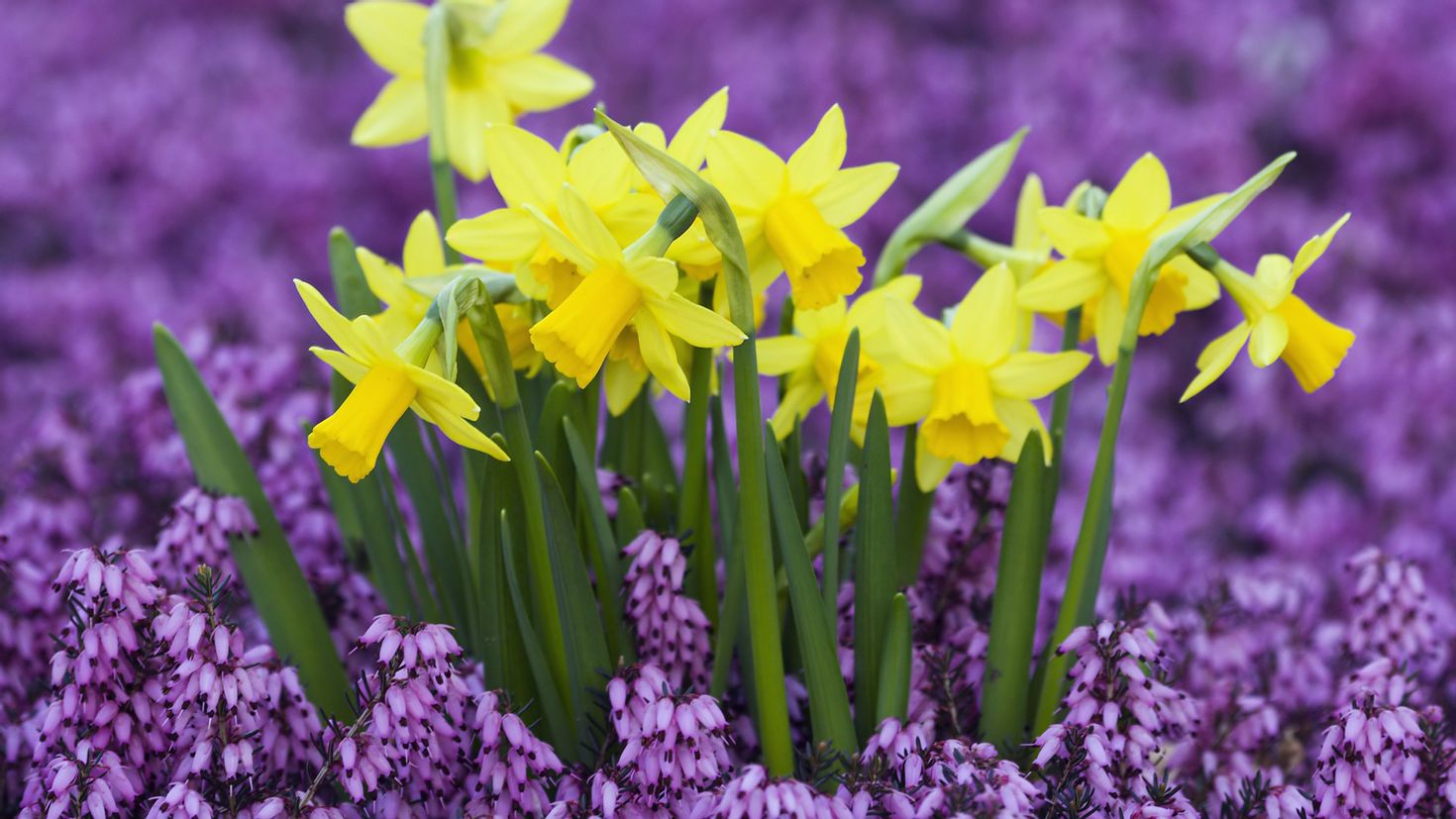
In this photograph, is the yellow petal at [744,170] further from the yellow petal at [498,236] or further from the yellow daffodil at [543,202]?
the yellow petal at [498,236]

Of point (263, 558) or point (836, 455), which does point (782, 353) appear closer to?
point (836, 455)

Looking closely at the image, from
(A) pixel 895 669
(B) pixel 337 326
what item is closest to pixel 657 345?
(B) pixel 337 326

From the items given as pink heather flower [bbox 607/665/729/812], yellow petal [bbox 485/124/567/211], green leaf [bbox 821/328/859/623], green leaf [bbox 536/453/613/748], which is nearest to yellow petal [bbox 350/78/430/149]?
yellow petal [bbox 485/124/567/211]

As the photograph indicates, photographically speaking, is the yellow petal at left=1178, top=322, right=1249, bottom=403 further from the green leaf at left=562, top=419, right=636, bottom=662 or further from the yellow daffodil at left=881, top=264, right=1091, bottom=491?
the green leaf at left=562, top=419, right=636, bottom=662

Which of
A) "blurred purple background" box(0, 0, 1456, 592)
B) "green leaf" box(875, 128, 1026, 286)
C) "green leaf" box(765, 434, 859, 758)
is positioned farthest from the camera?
"blurred purple background" box(0, 0, 1456, 592)

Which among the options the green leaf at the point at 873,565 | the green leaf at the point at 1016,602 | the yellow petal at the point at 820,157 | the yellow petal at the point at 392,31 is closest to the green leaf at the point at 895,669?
the green leaf at the point at 873,565

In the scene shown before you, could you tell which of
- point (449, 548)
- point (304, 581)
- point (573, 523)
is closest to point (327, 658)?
point (304, 581)
